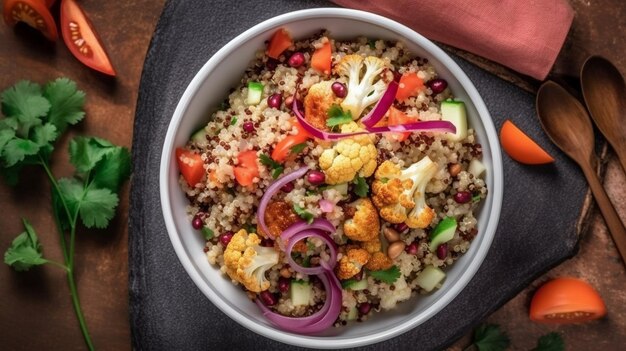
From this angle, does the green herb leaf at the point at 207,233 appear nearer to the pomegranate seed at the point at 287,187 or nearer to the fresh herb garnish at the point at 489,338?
the pomegranate seed at the point at 287,187

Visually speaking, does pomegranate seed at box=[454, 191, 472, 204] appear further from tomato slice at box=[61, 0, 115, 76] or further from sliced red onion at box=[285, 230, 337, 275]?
tomato slice at box=[61, 0, 115, 76]

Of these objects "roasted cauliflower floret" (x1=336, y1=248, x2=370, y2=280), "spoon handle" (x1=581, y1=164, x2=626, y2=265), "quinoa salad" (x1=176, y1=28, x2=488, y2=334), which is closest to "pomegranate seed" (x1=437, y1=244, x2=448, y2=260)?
"quinoa salad" (x1=176, y1=28, x2=488, y2=334)

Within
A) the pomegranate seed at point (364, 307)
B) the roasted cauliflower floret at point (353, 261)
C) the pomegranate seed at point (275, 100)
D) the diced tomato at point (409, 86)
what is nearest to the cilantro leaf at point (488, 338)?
the pomegranate seed at point (364, 307)

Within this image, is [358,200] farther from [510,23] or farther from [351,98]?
[510,23]

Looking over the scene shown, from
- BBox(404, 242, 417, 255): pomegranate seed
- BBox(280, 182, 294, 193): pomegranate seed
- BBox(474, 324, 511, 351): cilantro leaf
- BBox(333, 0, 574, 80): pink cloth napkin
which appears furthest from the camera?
BBox(474, 324, 511, 351): cilantro leaf

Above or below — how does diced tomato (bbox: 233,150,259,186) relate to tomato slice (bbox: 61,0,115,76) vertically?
below

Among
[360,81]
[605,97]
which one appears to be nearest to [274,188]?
[360,81]
